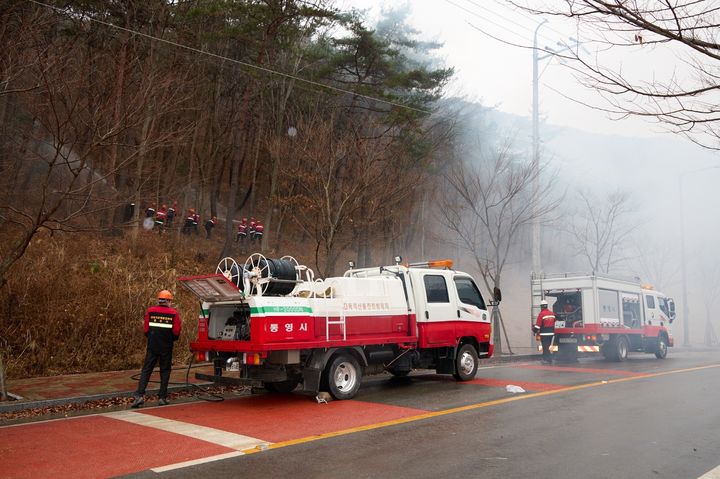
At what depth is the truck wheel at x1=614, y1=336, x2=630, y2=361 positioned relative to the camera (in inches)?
724

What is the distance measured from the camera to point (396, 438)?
268 inches

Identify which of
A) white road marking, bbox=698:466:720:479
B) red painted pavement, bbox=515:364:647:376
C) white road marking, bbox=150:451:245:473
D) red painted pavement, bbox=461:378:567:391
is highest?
white road marking, bbox=150:451:245:473

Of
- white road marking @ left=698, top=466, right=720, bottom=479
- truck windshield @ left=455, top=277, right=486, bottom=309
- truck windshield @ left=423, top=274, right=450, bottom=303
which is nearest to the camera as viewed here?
white road marking @ left=698, top=466, right=720, bottom=479

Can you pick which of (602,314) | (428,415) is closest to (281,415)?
(428,415)

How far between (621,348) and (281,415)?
46.4ft

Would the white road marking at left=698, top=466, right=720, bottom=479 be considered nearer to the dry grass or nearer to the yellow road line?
the yellow road line

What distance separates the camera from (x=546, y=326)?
16.7 m

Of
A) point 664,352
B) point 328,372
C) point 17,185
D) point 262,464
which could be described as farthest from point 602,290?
point 17,185

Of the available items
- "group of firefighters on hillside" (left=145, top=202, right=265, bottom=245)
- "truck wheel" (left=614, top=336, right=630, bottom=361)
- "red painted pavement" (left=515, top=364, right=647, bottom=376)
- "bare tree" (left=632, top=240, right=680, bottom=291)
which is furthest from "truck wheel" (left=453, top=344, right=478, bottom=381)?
"bare tree" (left=632, top=240, right=680, bottom=291)

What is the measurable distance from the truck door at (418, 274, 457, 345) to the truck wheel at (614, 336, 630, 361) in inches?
364

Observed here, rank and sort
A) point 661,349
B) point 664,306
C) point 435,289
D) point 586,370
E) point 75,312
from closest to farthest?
point 435,289 → point 75,312 → point 586,370 → point 661,349 → point 664,306

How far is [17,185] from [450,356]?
16733 mm

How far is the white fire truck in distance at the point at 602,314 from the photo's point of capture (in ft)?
57.9

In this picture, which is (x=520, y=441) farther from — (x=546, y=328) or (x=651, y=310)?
(x=651, y=310)
